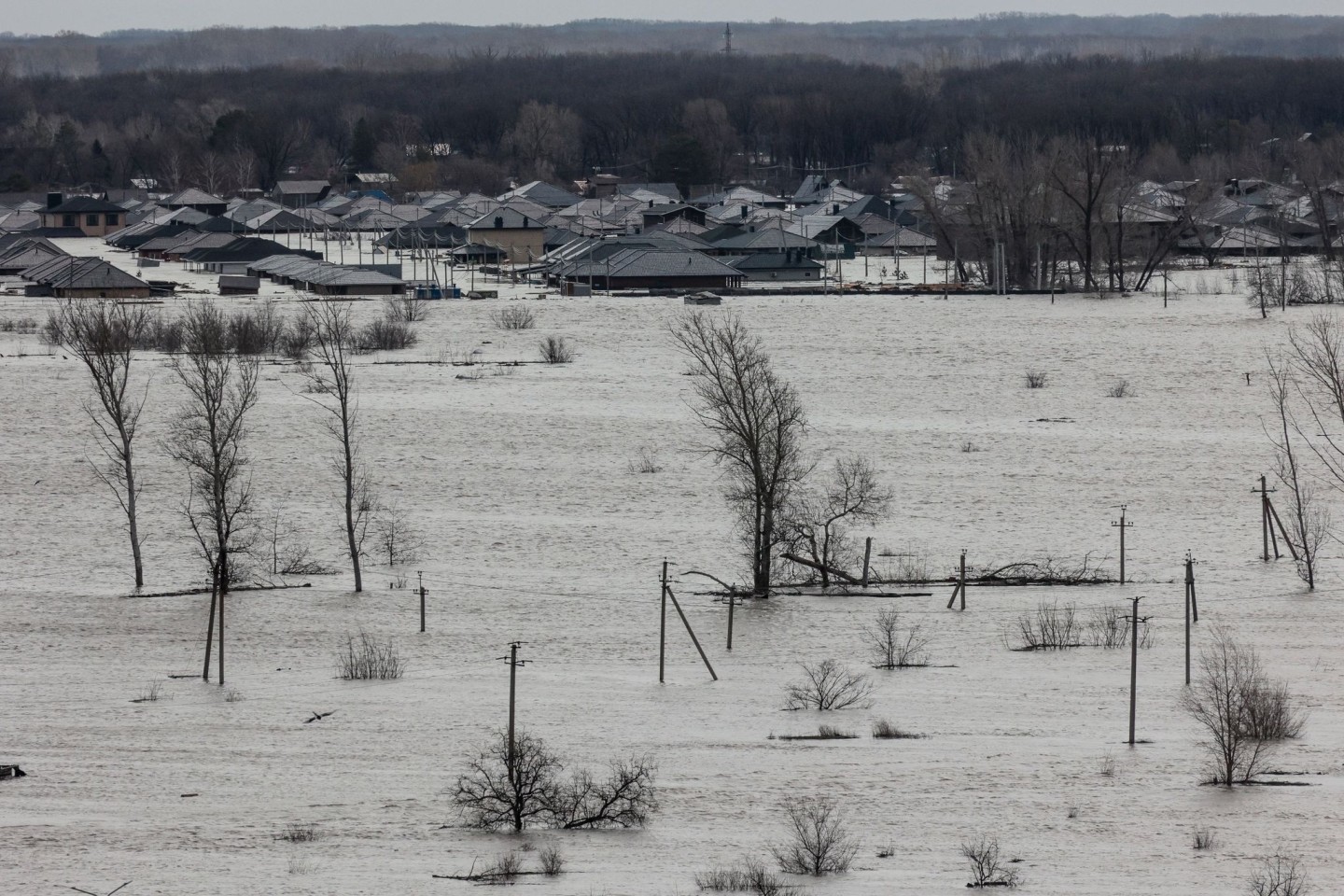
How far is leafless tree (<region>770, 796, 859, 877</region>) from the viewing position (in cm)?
1073

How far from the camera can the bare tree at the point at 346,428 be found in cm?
2108

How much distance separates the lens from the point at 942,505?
24.5m

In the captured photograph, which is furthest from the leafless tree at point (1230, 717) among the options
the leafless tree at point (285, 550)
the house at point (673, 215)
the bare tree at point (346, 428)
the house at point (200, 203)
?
the house at point (200, 203)

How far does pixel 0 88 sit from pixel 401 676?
168599mm

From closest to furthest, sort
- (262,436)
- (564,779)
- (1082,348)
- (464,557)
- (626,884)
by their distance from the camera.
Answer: (626,884) < (564,779) < (464,557) < (262,436) < (1082,348)

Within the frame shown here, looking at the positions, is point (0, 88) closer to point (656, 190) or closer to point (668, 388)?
point (656, 190)

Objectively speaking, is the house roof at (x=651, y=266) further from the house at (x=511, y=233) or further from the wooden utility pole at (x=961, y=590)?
the wooden utility pole at (x=961, y=590)

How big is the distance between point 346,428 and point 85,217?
76672mm

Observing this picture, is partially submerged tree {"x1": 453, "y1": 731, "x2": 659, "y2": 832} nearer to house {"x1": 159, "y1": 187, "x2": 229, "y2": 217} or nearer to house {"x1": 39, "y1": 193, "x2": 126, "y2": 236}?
house {"x1": 39, "y1": 193, "x2": 126, "y2": 236}

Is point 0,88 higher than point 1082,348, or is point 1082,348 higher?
point 0,88

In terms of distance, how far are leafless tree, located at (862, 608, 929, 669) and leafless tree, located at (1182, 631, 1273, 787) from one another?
265 cm

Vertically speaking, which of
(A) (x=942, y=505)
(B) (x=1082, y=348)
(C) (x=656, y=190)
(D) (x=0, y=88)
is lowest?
(A) (x=942, y=505)

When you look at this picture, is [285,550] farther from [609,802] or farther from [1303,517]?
[1303,517]

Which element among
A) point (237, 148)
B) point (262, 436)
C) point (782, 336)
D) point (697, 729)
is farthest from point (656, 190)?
point (697, 729)
